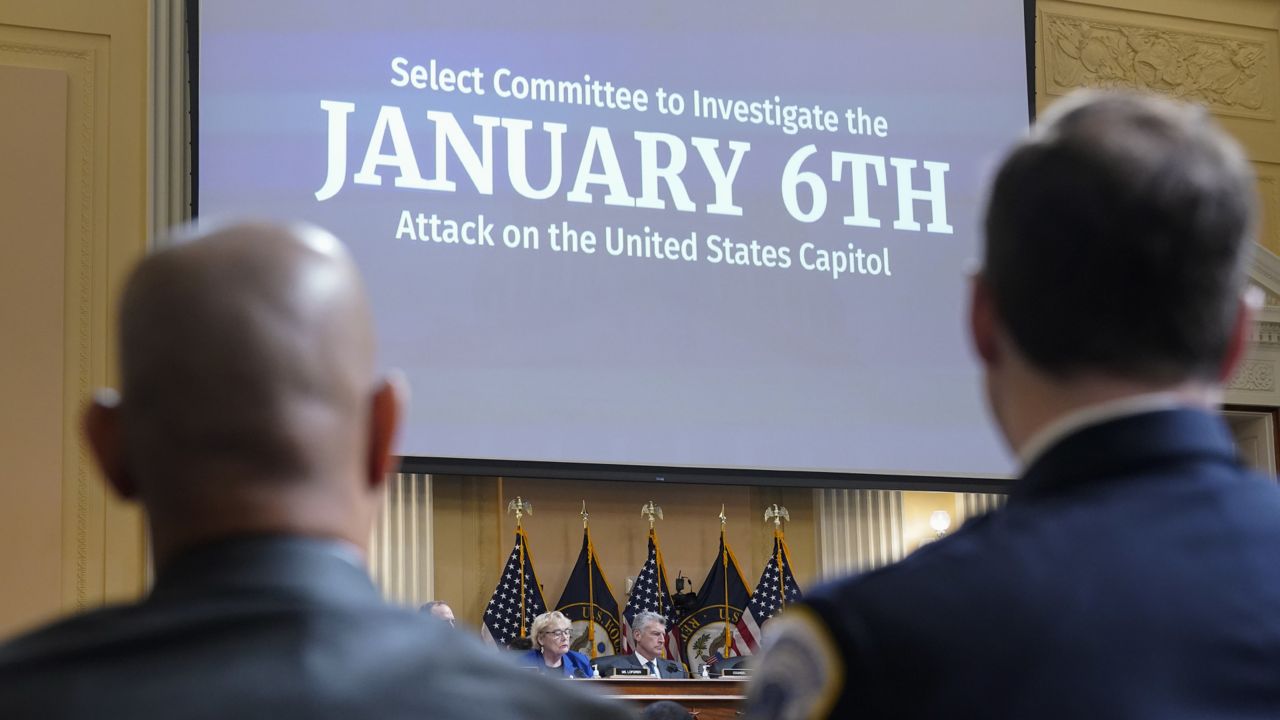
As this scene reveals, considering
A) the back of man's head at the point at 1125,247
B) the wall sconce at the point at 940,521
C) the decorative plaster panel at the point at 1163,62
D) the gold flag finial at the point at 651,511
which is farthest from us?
the wall sconce at the point at 940,521

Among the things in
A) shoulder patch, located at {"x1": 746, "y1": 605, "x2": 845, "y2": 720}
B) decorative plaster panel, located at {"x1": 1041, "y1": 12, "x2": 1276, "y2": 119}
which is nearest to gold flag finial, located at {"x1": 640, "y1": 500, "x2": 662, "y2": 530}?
decorative plaster panel, located at {"x1": 1041, "y1": 12, "x2": 1276, "y2": 119}

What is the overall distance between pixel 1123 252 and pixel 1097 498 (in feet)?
0.52

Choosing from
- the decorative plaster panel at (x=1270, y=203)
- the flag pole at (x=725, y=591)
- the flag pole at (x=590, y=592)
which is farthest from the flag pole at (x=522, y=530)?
the decorative plaster panel at (x=1270, y=203)

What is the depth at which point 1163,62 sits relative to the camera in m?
9.98

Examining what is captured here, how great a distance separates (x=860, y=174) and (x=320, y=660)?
7.21m

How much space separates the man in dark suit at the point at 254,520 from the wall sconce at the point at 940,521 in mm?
9148

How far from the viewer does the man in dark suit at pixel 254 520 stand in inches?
35.9

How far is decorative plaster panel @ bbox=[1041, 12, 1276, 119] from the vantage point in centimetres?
975

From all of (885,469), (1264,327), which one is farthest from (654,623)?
(1264,327)

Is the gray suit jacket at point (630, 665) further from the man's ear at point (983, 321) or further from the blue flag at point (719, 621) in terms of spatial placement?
the man's ear at point (983, 321)

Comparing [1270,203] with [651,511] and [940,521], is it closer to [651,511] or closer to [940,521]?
[940,521]

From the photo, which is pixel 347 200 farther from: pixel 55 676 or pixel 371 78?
pixel 55 676

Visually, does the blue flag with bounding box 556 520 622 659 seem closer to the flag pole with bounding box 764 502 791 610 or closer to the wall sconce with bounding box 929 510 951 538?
the flag pole with bounding box 764 502 791 610

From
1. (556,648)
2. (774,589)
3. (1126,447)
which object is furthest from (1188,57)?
(1126,447)
